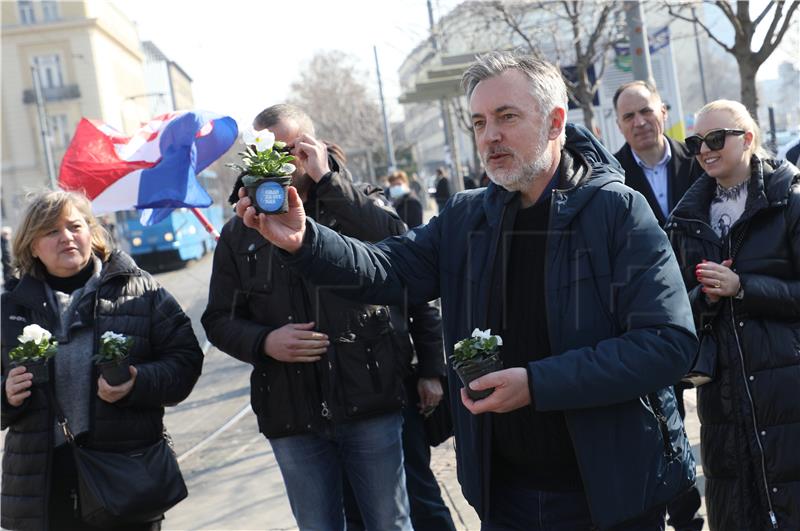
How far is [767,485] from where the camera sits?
161 inches

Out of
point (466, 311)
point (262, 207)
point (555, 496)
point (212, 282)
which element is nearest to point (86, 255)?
point (212, 282)

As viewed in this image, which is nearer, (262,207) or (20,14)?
(262,207)

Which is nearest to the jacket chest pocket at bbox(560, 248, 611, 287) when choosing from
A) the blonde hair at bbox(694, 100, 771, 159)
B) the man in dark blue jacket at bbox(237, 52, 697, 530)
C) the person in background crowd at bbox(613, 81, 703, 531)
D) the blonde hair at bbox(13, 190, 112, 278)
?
the man in dark blue jacket at bbox(237, 52, 697, 530)

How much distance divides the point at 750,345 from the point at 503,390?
74.1 inches

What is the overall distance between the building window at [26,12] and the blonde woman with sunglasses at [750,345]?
249ft

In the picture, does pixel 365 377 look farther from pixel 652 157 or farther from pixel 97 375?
pixel 652 157

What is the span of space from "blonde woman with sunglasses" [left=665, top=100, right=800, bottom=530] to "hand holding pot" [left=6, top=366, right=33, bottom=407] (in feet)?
9.12

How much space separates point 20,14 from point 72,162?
7343 cm

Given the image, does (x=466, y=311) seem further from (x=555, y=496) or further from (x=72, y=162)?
(x=72, y=162)

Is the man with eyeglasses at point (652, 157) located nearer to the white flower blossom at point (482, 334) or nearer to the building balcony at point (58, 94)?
the white flower blossom at point (482, 334)

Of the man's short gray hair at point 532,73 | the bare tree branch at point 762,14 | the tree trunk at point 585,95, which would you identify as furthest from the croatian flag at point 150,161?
the tree trunk at point 585,95

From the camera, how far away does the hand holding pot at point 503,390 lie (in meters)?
2.66

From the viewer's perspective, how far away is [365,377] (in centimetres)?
410

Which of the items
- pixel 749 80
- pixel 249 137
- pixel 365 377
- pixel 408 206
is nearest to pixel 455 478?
pixel 365 377
